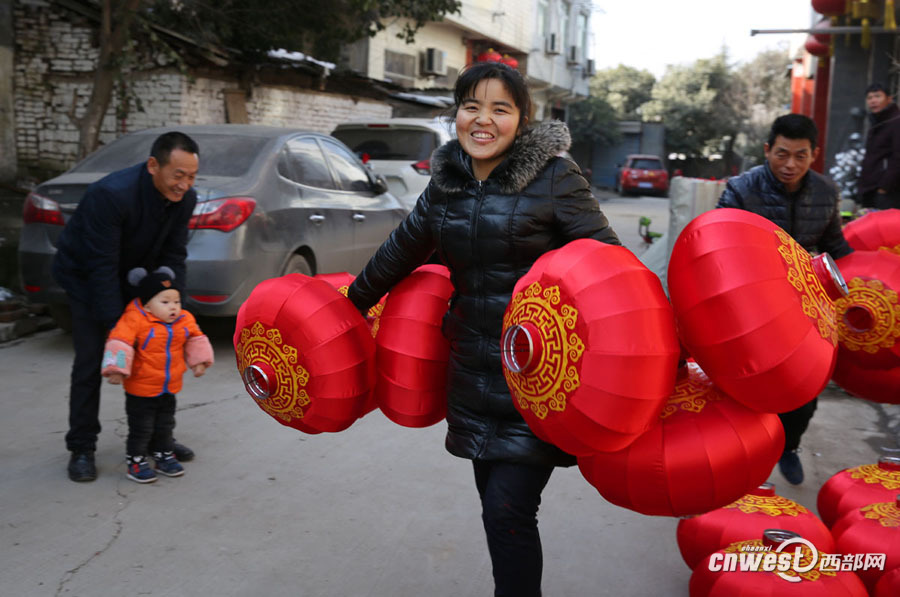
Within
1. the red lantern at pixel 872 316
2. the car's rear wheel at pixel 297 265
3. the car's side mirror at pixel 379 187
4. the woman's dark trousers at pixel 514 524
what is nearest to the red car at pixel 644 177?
the car's side mirror at pixel 379 187

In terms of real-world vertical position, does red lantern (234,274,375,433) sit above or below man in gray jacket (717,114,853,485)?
below

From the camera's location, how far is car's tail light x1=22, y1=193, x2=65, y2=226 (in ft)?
20.7

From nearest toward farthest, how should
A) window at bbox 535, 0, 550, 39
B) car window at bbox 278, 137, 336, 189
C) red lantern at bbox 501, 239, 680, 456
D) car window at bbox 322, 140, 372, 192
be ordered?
red lantern at bbox 501, 239, 680, 456
car window at bbox 278, 137, 336, 189
car window at bbox 322, 140, 372, 192
window at bbox 535, 0, 550, 39

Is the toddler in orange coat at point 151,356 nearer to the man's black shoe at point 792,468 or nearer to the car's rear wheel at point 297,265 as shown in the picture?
the car's rear wheel at point 297,265

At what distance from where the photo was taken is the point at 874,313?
10.4 feet

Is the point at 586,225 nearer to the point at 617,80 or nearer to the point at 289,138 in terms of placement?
the point at 289,138

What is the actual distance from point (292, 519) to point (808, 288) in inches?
98.5

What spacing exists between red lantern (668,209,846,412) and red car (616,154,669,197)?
34.3 meters

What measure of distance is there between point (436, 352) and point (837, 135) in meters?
13.4

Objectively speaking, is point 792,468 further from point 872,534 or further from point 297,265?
point 297,265

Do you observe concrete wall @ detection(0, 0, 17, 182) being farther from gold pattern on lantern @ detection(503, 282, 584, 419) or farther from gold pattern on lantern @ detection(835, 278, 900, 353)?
gold pattern on lantern @ detection(503, 282, 584, 419)

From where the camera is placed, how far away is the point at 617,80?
50531 millimetres

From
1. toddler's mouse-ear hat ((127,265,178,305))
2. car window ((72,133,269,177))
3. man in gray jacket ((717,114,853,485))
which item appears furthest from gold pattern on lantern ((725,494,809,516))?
car window ((72,133,269,177))

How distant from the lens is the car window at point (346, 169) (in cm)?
777
